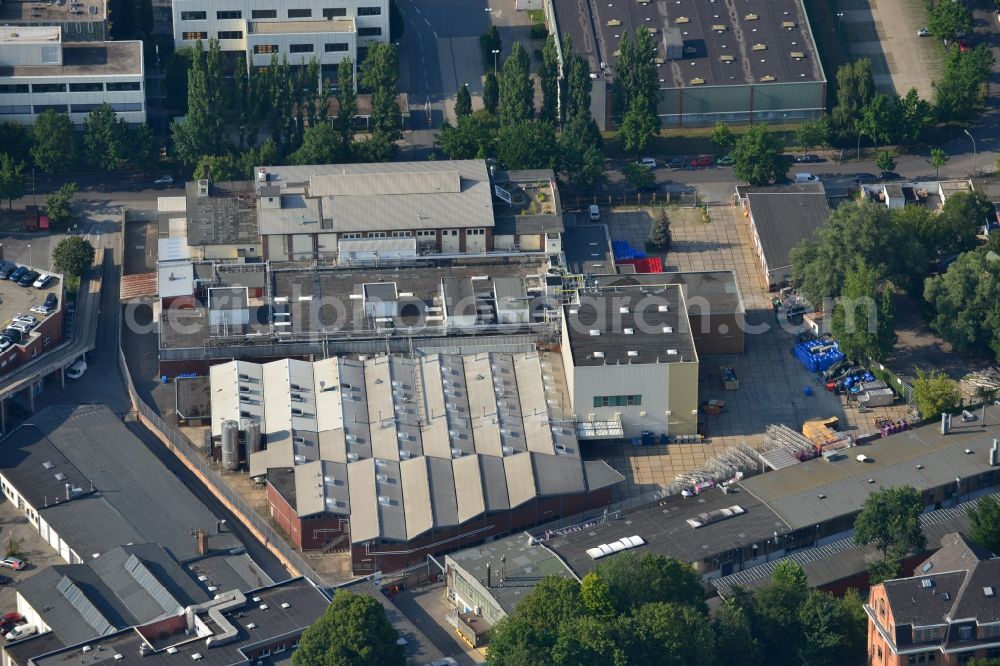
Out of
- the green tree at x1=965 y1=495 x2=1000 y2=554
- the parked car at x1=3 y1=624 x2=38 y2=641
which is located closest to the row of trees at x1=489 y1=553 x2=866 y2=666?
the green tree at x1=965 y1=495 x2=1000 y2=554

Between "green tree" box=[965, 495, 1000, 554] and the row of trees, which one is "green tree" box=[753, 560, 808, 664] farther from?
"green tree" box=[965, 495, 1000, 554]

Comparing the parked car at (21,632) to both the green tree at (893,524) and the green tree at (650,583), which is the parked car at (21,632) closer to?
the green tree at (650,583)

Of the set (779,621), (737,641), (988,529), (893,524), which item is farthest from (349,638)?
(988,529)

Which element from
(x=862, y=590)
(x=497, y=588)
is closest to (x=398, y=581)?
(x=497, y=588)

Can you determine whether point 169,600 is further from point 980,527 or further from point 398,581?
point 980,527

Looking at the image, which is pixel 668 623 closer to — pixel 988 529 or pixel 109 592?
pixel 988 529

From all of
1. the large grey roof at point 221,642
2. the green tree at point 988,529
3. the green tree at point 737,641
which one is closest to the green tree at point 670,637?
the green tree at point 737,641
